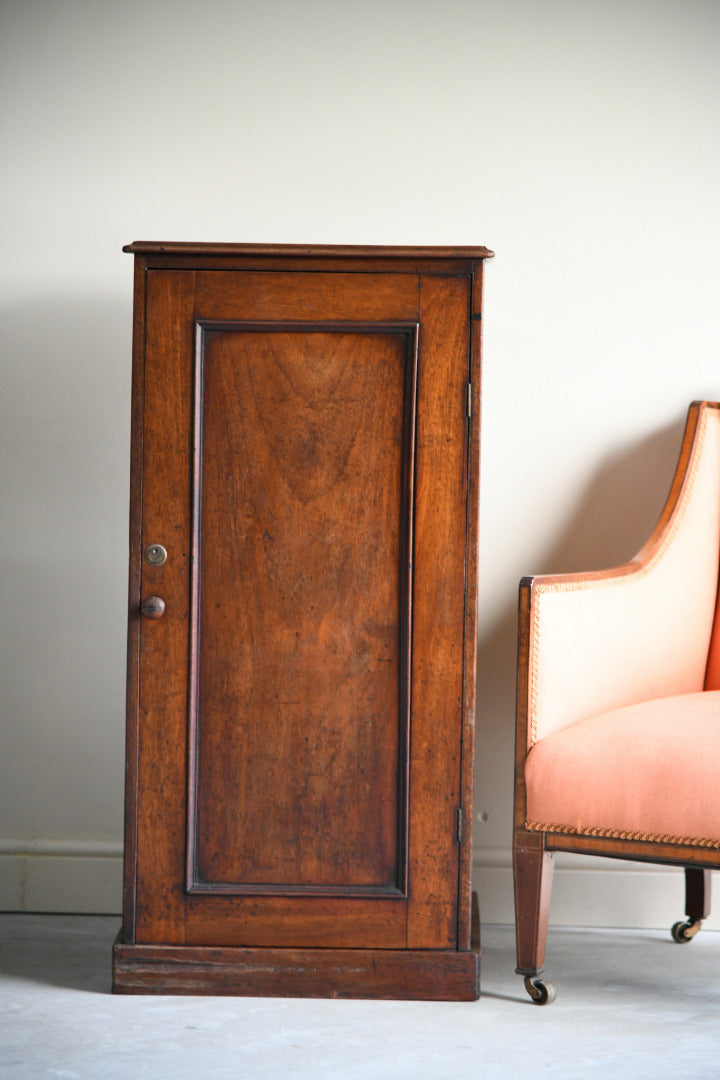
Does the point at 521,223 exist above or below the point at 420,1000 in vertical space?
above

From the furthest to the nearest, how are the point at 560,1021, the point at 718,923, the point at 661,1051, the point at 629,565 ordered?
the point at 718,923 → the point at 629,565 → the point at 560,1021 → the point at 661,1051

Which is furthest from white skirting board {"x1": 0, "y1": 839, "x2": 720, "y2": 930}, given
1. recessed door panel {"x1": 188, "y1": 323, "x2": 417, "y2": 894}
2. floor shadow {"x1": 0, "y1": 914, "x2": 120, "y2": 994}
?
recessed door panel {"x1": 188, "y1": 323, "x2": 417, "y2": 894}

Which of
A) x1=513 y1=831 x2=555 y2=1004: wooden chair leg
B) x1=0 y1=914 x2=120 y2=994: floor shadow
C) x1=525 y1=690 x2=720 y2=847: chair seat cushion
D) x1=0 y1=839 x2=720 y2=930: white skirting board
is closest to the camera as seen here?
x1=525 y1=690 x2=720 y2=847: chair seat cushion

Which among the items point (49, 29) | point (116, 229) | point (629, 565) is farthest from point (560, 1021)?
point (49, 29)

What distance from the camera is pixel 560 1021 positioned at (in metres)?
1.79

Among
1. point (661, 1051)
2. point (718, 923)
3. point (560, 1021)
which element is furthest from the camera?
point (718, 923)

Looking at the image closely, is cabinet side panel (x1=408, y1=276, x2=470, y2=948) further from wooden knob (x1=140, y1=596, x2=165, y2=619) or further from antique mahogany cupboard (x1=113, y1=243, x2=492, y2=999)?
wooden knob (x1=140, y1=596, x2=165, y2=619)

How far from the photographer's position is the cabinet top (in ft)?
6.03

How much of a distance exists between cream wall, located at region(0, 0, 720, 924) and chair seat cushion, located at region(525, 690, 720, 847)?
0.66 meters

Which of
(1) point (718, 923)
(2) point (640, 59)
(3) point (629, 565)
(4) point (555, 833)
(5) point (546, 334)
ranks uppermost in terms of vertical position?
(2) point (640, 59)

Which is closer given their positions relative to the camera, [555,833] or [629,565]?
[555,833]

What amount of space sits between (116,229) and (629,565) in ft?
4.81

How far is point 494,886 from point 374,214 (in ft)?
5.42

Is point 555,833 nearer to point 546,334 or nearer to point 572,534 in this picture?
point 572,534
